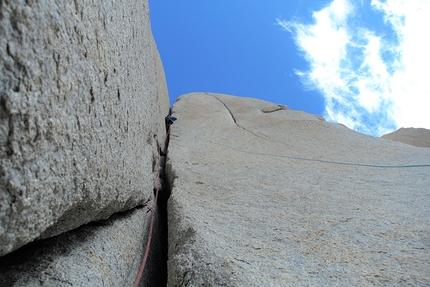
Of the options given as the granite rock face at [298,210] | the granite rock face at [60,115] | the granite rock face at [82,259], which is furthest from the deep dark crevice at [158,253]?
the granite rock face at [60,115]

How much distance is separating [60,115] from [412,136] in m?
10.6

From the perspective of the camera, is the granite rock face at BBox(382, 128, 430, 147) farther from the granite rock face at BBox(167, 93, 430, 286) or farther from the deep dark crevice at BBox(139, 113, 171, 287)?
the deep dark crevice at BBox(139, 113, 171, 287)

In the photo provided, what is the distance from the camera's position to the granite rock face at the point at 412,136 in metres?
9.43

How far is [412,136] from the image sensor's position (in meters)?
9.77

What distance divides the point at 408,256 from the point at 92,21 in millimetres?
2007

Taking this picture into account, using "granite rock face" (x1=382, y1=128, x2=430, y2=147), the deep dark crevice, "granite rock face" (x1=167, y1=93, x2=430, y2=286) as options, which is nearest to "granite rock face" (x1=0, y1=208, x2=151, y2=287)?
the deep dark crevice

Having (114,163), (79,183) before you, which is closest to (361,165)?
(114,163)

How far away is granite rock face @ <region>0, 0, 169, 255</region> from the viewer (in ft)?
3.28

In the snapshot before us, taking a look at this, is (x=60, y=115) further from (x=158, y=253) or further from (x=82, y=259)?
(x=158, y=253)

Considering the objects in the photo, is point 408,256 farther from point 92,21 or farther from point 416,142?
point 416,142

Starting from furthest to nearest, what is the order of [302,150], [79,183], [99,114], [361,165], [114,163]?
[302,150] → [361,165] → [114,163] → [99,114] → [79,183]

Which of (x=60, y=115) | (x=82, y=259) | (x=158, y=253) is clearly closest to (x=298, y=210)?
(x=158, y=253)

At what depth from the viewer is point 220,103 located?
8438 mm

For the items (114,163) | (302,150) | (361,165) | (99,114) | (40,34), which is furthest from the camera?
(302,150)
